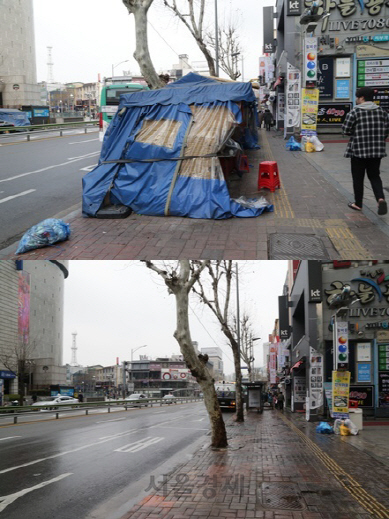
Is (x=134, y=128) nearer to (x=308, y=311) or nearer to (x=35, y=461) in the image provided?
(x=35, y=461)

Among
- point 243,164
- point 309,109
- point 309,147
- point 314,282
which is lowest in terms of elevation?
point 314,282

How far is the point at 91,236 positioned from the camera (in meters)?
10.4

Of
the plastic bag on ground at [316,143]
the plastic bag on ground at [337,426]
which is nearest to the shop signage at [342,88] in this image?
the plastic bag on ground at [316,143]

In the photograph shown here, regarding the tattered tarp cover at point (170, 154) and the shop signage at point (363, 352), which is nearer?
the tattered tarp cover at point (170, 154)

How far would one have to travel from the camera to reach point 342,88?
2578 centimetres

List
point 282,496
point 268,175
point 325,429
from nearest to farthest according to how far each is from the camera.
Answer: point 282,496 < point 268,175 < point 325,429

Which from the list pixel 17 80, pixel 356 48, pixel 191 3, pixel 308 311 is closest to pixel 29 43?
pixel 17 80

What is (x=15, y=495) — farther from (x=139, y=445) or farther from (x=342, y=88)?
(x=342, y=88)

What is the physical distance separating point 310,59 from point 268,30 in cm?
2991

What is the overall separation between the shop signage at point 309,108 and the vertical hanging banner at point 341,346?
8.78m

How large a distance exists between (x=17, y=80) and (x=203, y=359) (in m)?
85.6

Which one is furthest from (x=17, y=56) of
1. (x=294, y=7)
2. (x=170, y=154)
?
(x=170, y=154)

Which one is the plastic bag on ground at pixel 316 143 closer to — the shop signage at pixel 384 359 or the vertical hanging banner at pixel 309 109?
the vertical hanging banner at pixel 309 109

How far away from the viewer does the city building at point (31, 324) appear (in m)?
49.4
